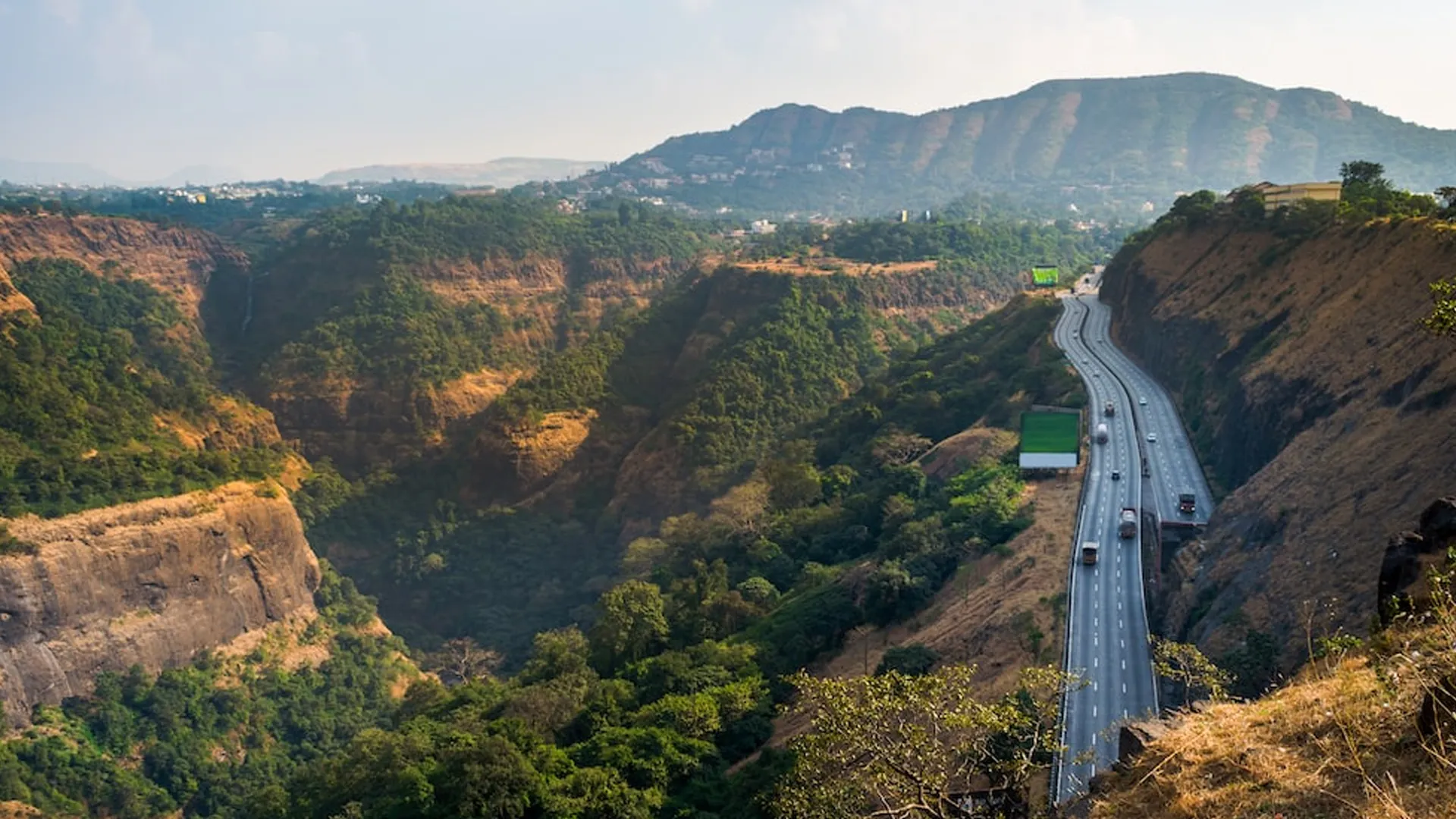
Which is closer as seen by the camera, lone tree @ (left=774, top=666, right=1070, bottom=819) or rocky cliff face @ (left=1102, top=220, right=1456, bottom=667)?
lone tree @ (left=774, top=666, right=1070, bottom=819)

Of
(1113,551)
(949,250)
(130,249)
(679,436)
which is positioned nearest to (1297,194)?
(1113,551)

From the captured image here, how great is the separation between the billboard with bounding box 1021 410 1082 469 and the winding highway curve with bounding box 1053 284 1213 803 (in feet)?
4.81

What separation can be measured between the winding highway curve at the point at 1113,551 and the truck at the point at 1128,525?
0.28 meters

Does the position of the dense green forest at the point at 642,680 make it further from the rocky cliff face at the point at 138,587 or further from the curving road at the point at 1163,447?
the curving road at the point at 1163,447

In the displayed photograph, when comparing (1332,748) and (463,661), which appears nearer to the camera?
(1332,748)

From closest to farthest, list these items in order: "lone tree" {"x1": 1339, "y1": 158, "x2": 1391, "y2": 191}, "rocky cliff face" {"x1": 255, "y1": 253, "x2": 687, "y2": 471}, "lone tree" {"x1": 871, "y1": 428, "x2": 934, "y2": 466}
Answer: "lone tree" {"x1": 1339, "y1": 158, "x2": 1391, "y2": 191} → "lone tree" {"x1": 871, "y1": 428, "x2": 934, "y2": 466} → "rocky cliff face" {"x1": 255, "y1": 253, "x2": 687, "y2": 471}

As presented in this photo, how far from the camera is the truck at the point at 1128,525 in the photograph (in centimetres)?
4391

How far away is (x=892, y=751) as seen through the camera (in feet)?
62.3

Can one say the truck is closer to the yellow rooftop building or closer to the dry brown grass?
the dry brown grass

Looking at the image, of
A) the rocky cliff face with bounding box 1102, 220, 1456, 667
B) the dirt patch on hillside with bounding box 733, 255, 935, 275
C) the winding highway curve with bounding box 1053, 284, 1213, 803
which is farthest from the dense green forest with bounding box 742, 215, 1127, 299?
the rocky cliff face with bounding box 1102, 220, 1456, 667

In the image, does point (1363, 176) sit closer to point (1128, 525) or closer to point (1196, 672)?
point (1128, 525)

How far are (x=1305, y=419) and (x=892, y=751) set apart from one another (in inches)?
1330

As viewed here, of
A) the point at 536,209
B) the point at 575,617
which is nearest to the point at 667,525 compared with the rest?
the point at 575,617

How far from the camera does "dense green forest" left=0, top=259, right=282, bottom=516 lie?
210 feet
